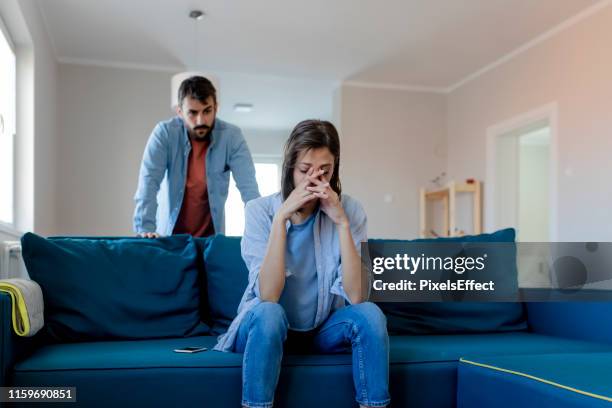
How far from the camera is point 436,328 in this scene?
2.02 meters

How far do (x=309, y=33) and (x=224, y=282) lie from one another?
135 inches

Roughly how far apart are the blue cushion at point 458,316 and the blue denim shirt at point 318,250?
0.37 meters

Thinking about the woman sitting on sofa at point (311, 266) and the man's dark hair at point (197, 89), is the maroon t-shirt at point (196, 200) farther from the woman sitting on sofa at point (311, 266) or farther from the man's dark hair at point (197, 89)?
the woman sitting on sofa at point (311, 266)

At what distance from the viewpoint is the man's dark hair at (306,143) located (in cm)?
165

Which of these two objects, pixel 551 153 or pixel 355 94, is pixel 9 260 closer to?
pixel 551 153

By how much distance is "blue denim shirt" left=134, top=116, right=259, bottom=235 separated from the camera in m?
2.47

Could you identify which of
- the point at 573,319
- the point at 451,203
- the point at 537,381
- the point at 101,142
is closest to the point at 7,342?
the point at 537,381

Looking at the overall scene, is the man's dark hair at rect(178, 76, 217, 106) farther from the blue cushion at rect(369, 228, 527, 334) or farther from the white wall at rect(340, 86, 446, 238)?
the white wall at rect(340, 86, 446, 238)

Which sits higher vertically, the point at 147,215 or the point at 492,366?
the point at 147,215

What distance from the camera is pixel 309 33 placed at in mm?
4883

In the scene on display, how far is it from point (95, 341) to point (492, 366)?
1176 mm

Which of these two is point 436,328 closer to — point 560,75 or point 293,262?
point 293,262

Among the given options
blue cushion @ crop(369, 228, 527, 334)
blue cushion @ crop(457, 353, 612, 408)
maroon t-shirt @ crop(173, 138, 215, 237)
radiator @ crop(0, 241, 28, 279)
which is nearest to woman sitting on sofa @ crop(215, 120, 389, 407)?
blue cushion @ crop(457, 353, 612, 408)

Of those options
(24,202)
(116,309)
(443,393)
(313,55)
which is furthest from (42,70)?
(443,393)
